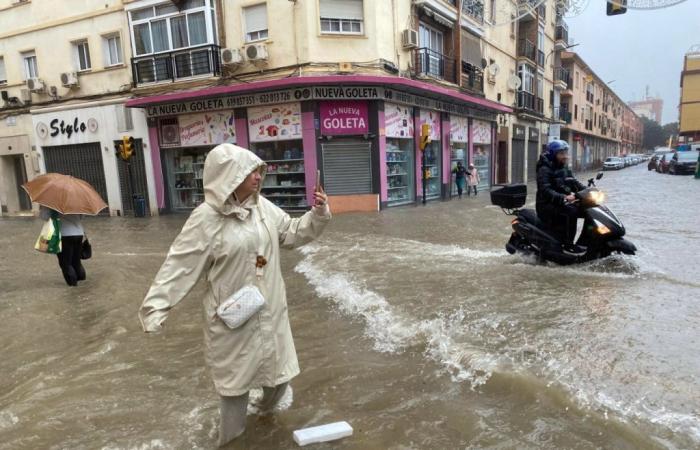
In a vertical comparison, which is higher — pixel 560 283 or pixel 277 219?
pixel 277 219

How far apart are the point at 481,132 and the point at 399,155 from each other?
7911 mm

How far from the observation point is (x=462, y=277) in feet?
22.1

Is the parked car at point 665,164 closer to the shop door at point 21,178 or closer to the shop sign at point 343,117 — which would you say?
the shop sign at point 343,117

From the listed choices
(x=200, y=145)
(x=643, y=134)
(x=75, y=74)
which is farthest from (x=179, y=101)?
(x=643, y=134)

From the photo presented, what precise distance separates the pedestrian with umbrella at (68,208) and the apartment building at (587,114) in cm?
3855

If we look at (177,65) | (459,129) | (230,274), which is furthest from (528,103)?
(230,274)

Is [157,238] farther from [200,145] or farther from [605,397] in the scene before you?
[605,397]

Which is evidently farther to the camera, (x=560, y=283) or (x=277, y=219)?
(x=560, y=283)

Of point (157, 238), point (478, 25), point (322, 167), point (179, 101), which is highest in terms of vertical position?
point (478, 25)

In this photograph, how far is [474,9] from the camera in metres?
21.7

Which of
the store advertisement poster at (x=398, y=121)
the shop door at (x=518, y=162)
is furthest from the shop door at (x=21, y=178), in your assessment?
the shop door at (x=518, y=162)

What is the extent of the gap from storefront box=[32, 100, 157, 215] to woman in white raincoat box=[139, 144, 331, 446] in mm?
17150

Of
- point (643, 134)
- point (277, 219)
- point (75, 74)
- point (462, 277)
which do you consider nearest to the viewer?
point (277, 219)

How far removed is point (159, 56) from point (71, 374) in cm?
1538
